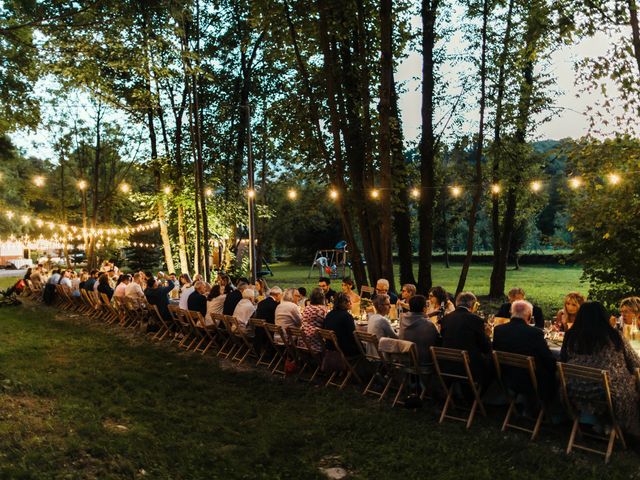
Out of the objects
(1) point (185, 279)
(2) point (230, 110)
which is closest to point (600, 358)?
(1) point (185, 279)

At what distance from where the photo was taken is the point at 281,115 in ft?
49.5

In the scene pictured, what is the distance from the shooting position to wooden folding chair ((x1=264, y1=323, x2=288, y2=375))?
330 inches

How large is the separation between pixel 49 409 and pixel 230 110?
61.8 ft

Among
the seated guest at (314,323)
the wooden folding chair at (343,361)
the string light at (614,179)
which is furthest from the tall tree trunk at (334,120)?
the wooden folding chair at (343,361)

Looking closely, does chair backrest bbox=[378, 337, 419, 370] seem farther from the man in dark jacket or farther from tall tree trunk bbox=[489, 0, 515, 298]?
tall tree trunk bbox=[489, 0, 515, 298]

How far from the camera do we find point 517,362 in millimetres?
5559

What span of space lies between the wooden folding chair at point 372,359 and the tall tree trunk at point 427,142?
865 cm

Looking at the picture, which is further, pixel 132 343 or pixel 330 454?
pixel 132 343

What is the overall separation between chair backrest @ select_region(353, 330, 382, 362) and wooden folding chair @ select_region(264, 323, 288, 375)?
1.34 m

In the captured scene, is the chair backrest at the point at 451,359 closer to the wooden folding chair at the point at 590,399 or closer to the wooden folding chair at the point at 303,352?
the wooden folding chair at the point at 590,399

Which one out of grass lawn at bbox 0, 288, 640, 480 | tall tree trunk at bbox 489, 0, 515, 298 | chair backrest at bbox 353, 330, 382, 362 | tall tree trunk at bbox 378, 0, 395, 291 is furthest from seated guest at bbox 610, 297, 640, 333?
tall tree trunk at bbox 489, 0, 515, 298

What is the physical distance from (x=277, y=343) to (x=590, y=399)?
4814mm

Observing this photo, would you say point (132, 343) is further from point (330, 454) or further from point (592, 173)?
point (592, 173)

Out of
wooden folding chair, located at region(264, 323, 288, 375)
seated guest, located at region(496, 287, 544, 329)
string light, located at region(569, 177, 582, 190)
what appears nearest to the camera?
seated guest, located at region(496, 287, 544, 329)
